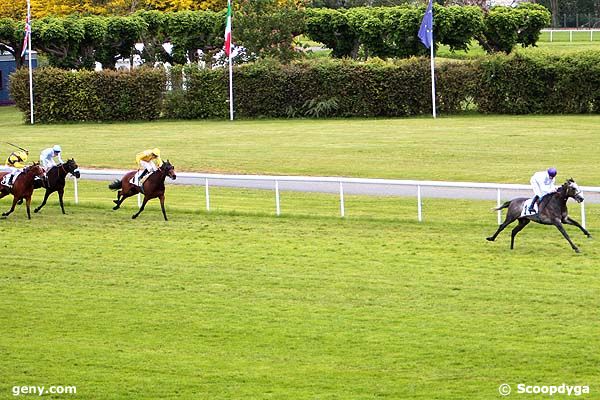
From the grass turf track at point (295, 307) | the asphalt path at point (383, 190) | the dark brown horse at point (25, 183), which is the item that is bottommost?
the grass turf track at point (295, 307)

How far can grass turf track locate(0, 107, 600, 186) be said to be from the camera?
88.2ft

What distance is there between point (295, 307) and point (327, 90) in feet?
87.0

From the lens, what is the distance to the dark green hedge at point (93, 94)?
40.2 metres

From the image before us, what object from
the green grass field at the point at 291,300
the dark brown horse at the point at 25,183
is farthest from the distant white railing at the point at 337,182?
the dark brown horse at the point at 25,183

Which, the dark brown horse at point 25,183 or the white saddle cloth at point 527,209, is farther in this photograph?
the dark brown horse at point 25,183

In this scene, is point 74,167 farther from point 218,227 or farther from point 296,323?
point 296,323

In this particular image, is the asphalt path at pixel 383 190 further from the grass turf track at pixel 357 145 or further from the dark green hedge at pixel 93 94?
the dark green hedge at pixel 93 94

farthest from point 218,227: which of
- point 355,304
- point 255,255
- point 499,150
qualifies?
point 499,150

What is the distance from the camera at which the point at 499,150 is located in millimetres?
29562

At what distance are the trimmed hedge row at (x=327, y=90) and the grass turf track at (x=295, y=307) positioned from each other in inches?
715

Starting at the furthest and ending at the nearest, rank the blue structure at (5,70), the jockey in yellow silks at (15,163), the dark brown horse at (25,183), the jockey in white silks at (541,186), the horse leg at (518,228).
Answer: the blue structure at (5,70) → the jockey in yellow silks at (15,163) → the dark brown horse at (25,183) → the horse leg at (518,228) → the jockey in white silks at (541,186)

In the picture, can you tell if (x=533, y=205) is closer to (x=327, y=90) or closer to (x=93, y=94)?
(x=327, y=90)

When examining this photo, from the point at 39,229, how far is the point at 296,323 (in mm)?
7756

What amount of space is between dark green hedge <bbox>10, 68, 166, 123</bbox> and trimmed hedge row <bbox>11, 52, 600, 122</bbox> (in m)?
0.03
